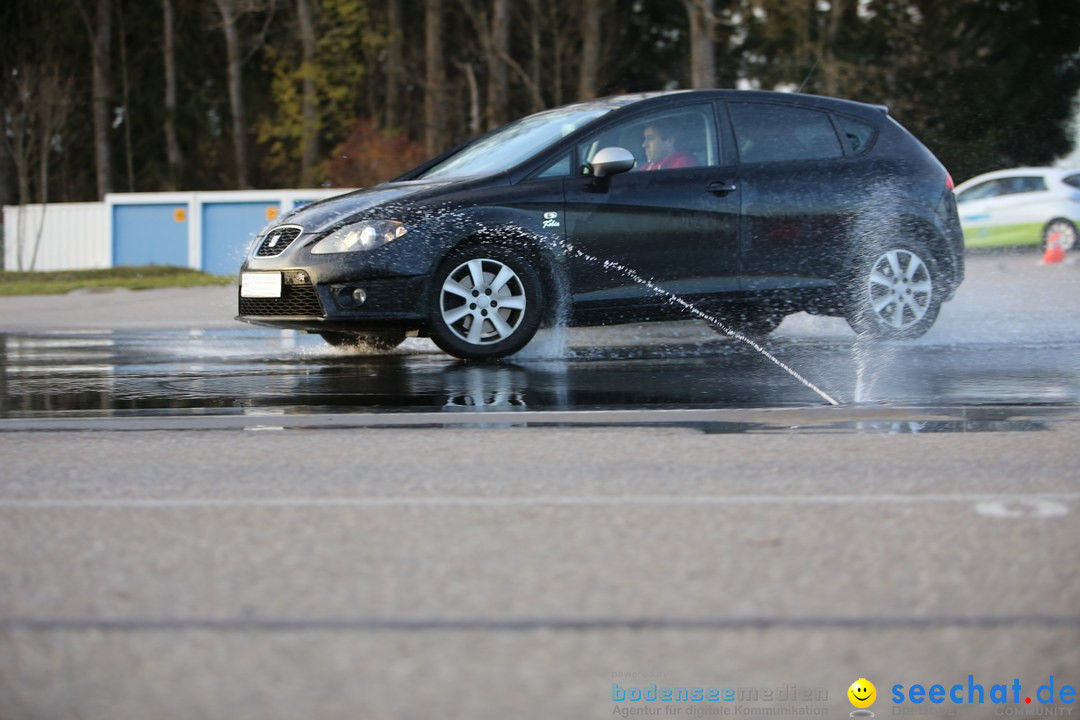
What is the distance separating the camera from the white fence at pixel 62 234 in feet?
108

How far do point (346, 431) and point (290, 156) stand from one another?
45.0 meters

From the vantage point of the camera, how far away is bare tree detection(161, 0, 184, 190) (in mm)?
47188

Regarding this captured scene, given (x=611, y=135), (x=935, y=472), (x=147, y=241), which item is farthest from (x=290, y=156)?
(x=935, y=472)

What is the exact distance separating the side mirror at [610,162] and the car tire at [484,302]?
712mm

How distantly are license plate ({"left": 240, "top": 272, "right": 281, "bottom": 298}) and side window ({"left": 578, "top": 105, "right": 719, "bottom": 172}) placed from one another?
1993 mm

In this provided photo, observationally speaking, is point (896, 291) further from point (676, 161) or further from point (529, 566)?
point (529, 566)

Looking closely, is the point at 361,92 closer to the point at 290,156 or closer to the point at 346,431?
the point at 290,156

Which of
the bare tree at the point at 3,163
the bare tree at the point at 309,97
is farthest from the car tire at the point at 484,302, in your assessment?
the bare tree at the point at 3,163

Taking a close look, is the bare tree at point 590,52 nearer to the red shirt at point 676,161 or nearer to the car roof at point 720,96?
the car roof at point 720,96

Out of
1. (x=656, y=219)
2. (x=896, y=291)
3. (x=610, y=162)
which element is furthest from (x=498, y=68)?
(x=610, y=162)

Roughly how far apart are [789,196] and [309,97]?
33916mm

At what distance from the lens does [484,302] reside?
29.3 feet

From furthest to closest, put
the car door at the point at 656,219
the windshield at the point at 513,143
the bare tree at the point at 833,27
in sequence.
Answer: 1. the bare tree at the point at 833,27
2. the windshield at the point at 513,143
3. the car door at the point at 656,219

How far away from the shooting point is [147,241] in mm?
30922
